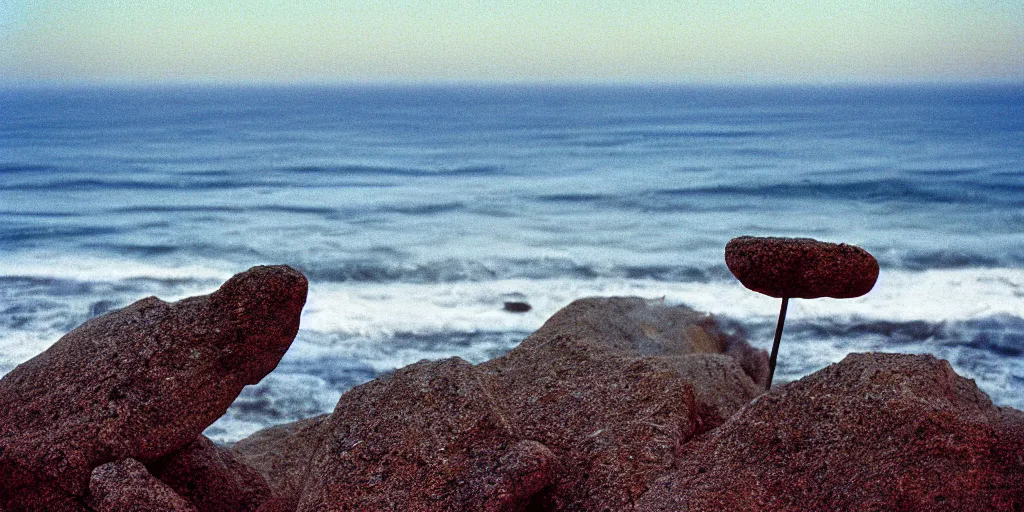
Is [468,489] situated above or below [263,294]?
below

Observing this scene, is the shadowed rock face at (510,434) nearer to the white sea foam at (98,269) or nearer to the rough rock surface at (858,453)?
the rough rock surface at (858,453)

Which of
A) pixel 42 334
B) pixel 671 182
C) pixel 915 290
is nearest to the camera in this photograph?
pixel 42 334

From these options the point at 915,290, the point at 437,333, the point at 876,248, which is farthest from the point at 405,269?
the point at 876,248

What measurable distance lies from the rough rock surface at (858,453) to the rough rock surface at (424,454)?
1.67 feet

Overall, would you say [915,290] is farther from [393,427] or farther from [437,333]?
[393,427]

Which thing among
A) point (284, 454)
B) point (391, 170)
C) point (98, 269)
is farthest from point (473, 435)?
point (391, 170)

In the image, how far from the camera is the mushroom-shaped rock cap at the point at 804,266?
380cm

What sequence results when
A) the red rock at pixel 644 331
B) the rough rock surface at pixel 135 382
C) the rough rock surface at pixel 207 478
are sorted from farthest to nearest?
the red rock at pixel 644 331 → the rough rock surface at pixel 207 478 → the rough rock surface at pixel 135 382

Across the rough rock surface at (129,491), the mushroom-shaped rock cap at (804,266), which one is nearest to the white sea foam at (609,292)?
the mushroom-shaped rock cap at (804,266)

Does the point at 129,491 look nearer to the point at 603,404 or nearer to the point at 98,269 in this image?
the point at 603,404

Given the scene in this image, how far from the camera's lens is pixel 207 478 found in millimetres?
3682

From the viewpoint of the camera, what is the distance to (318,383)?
8.31 m

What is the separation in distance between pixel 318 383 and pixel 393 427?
5.11 meters

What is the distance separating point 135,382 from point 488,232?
1380cm
